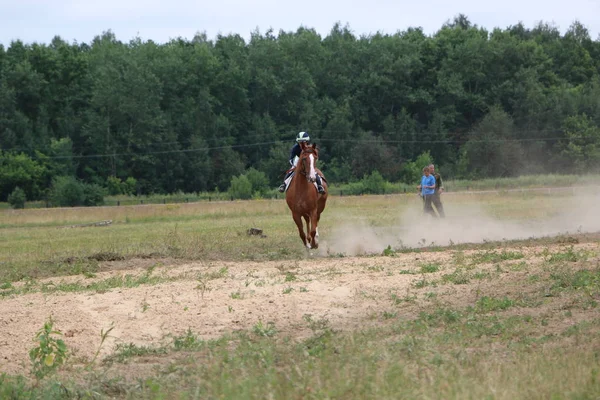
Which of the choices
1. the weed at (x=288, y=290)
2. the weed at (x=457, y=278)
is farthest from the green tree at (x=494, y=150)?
the weed at (x=288, y=290)

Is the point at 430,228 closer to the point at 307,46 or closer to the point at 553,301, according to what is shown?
the point at 553,301

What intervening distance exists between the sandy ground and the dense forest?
2729 inches

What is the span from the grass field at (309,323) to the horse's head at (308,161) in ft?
6.16

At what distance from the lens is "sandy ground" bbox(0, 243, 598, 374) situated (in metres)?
11.5

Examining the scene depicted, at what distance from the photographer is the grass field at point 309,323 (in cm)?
825

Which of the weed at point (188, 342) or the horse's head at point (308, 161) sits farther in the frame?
the horse's head at point (308, 161)

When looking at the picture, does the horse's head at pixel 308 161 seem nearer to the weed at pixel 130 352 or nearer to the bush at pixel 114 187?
the weed at pixel 130 352

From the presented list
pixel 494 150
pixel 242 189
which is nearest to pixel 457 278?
pixel 242 189

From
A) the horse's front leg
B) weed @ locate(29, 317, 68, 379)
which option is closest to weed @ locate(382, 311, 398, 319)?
weed @ locate(29, 317, 68, 379)

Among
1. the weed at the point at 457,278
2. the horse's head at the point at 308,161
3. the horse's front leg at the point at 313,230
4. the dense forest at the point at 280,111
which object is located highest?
the dense forest at the point at 280,111

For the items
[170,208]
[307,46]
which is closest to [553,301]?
[170,208]

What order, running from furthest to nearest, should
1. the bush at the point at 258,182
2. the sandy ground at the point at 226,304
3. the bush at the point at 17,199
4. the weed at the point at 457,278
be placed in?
the bush at the point at 258,182 < the bush at the point at 17,199 < the weed at the point at 457,278 < the sandy ground at the point at 226,304

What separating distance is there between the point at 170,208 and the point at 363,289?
37813mm

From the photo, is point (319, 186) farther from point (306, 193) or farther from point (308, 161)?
point (308, 161)
